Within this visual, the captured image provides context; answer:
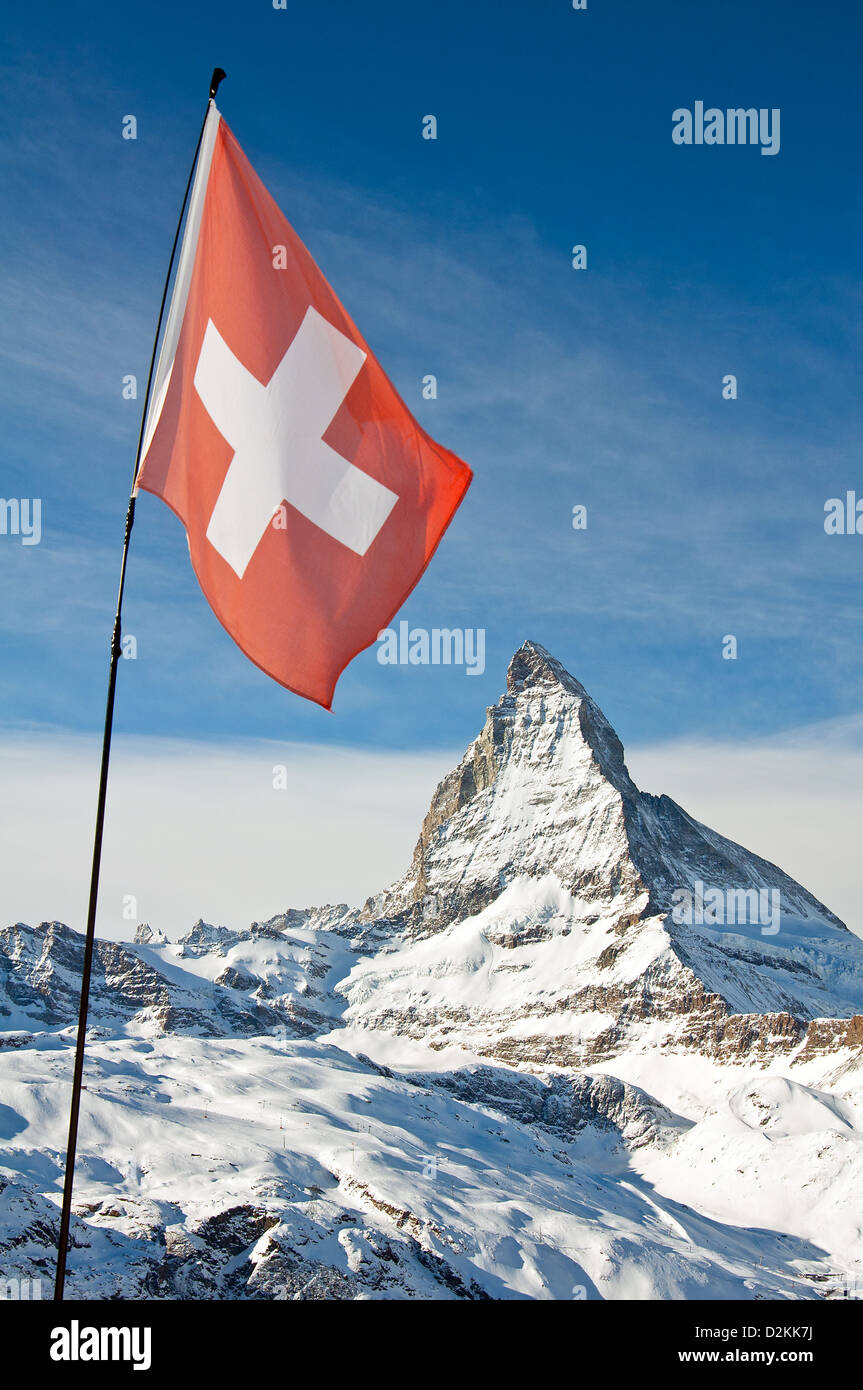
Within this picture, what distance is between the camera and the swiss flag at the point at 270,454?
13.2 m

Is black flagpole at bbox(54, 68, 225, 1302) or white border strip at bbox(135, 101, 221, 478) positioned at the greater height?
white border strip at bbox(135, 101, 221, 478)

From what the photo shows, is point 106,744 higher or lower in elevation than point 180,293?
lower

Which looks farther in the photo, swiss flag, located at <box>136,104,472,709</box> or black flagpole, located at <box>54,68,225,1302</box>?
swiss flag, located at <box>136,104,472,709</box>

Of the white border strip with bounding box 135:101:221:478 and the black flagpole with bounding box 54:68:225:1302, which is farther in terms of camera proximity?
the white border strip with bounding box 135:101:221:478

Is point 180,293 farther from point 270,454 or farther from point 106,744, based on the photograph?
point 106,744

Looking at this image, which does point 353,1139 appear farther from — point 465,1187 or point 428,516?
point 428,516

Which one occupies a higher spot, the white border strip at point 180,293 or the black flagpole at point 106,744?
the white border strip at point 180,293

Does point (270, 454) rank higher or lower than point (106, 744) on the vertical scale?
higher

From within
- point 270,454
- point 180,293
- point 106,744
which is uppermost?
point 180,293

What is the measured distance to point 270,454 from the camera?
13180 millimetres

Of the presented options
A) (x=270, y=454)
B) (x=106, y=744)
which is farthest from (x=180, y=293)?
(x=106, y=744)

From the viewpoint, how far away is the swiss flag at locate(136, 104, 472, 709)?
13164 mm

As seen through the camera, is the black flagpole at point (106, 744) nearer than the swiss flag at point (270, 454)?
Yes
